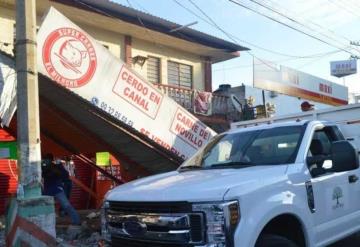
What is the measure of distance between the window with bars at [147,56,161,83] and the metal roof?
4.31 feet

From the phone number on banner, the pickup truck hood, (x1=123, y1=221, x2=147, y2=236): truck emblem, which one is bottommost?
(x1=123, y1=221, x2=147, y2=236): truck emblem

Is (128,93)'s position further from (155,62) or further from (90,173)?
(155,62)

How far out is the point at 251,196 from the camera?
15.6 ft

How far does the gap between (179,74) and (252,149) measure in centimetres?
1612

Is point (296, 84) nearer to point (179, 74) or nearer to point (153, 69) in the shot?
point (179, 74)

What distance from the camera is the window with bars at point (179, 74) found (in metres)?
21.5

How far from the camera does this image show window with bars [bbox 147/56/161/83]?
67.6 ft

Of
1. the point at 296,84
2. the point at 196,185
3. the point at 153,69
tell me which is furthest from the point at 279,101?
the point at 196,185

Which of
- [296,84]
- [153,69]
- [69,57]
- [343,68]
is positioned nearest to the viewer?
[69,57]

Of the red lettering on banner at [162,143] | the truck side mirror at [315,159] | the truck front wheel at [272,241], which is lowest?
the truck front wheel at [272,241]

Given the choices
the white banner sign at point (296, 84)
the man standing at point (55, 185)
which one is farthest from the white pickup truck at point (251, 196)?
the white banner sign at point (296, 84)

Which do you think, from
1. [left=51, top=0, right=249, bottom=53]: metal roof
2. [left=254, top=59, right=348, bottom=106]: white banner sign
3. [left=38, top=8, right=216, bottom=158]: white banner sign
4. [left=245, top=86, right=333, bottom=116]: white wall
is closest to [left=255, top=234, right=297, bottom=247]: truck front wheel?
[left=38, top=8, right=216, bottom=158]: white banner sign

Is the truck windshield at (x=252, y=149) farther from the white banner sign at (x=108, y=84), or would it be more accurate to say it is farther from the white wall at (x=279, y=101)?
the white wall at (x=279, y=101)

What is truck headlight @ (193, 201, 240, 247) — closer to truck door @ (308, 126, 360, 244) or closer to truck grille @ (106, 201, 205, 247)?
truck grille @ (106, 201, 205, 247)
